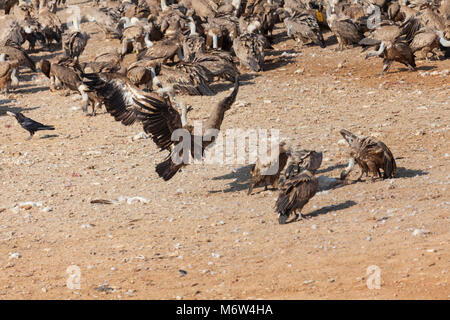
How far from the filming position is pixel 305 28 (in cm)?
1788

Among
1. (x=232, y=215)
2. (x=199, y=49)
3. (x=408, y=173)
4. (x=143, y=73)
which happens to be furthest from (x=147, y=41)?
(x=232, y=215)

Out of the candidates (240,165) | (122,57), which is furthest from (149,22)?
(240,165)

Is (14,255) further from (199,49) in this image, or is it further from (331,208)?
(199,49)

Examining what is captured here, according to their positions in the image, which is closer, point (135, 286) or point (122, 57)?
point (135, 286)

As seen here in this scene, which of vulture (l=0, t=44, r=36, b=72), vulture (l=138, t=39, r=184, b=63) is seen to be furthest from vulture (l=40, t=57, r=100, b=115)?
vulture (l=0, t=44, r=36, b=72)

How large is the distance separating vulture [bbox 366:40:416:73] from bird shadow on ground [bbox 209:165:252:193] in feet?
19.4

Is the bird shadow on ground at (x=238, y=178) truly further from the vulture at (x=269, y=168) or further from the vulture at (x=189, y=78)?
the vulture at (x=189, y=78)

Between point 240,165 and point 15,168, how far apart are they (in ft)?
11.3

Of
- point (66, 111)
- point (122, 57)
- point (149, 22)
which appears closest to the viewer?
point (66, 111)

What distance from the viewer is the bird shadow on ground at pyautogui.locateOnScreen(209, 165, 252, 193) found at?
9578 mm

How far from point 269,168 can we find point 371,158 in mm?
1227

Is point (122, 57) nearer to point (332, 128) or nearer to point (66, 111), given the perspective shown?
point (66, 111)

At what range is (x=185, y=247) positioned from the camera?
746 cm

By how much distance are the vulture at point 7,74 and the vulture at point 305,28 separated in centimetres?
665
